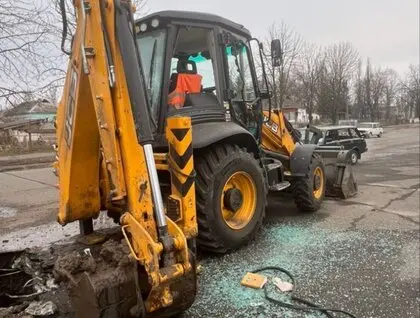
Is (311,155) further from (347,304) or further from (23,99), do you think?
(23,99)

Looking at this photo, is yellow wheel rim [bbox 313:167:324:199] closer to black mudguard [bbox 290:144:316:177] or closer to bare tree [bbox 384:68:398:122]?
black mudguard [bbox 290:144:316:177]

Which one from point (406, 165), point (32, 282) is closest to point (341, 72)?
point (406, 165)

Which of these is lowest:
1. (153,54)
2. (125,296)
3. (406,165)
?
(406,165)

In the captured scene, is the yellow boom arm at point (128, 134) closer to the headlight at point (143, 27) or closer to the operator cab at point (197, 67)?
the operator cab at point (197, 67)

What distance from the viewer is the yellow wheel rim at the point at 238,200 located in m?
4.41

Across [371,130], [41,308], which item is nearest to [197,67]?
[41,308]

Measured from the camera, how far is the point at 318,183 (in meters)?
6.59

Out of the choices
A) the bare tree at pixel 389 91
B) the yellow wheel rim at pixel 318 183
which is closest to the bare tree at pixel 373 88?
the bare tree at pixel 389 91

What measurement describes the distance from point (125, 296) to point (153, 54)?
2.78m

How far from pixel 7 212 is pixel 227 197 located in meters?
4.78

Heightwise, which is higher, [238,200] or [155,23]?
[155,23]

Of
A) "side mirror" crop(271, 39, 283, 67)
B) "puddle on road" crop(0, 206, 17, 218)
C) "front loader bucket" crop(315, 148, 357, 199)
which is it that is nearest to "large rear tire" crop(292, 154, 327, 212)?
"front loader bucket" crop(315, 148, 357, 199)

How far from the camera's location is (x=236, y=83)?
5062 millimetres

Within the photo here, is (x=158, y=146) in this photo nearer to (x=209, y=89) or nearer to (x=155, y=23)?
(x=209, y=89)
